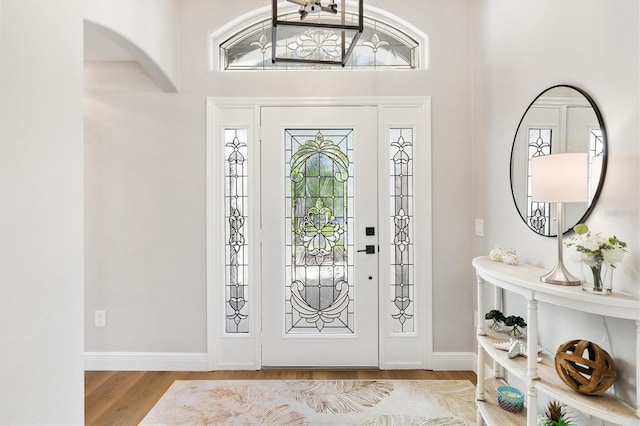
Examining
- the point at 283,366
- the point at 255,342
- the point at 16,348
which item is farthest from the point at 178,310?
the point at 16,348

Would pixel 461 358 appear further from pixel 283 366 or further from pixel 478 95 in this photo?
pixel 478 95

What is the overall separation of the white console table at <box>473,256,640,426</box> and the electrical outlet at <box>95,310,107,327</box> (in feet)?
9.48

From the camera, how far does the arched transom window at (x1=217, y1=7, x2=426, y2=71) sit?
10.6ft

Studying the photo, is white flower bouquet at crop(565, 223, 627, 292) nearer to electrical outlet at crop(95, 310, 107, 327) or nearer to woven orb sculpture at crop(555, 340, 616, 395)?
woven orb sculpture at crop(555, 340, 616, 395)

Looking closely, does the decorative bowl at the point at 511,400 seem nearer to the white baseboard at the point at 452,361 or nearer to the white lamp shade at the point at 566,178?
the white baseboard at the point at 452,361

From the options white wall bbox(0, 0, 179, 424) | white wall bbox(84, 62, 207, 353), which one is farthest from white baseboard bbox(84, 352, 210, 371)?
white wall bbox(0, 0, 179, 424)

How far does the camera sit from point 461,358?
10.3 ft

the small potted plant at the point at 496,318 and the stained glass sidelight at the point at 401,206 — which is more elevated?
the stained glass sidelight at the point at 401,206

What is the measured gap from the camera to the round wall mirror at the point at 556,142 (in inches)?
67.7

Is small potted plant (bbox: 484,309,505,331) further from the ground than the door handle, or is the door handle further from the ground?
the door handle

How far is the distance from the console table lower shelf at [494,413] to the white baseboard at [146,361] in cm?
211

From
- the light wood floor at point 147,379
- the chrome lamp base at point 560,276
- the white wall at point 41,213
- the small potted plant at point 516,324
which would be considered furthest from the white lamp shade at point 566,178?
the white wall at point 41,213

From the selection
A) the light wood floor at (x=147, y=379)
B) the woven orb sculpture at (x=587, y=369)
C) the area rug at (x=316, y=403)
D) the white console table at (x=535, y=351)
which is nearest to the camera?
the white console table at (x=535, y=351)

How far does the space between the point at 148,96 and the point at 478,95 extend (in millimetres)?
2688
